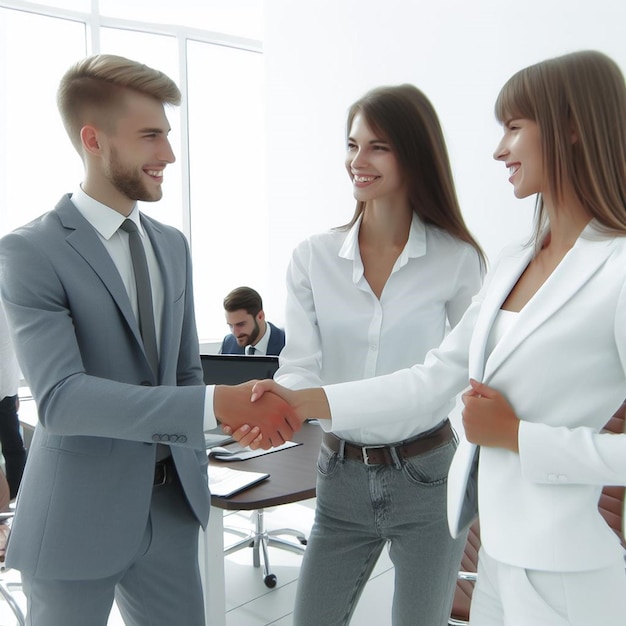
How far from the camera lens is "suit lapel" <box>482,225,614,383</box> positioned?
1202 mm

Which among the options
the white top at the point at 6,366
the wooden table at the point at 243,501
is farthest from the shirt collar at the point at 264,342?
the wooden table at the point at 243,501

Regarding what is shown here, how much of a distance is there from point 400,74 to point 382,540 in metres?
4.15

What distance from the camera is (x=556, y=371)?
1.20m

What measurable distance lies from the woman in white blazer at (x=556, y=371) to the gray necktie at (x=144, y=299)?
2.35 ft

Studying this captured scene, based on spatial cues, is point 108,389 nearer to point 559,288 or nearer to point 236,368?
point 559,288

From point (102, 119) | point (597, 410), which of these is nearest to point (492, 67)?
point (102, 119)

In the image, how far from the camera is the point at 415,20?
5.07 m

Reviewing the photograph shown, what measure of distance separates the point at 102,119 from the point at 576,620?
1.45m

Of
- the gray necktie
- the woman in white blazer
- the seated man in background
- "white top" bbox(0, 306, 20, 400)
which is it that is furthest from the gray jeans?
the seated man in background

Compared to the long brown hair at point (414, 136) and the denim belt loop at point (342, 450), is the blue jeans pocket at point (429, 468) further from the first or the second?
the long brown hair at point (414, 136)

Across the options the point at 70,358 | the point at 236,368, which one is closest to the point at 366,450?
the point at 70,358

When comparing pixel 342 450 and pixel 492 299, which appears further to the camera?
pixel 342 450

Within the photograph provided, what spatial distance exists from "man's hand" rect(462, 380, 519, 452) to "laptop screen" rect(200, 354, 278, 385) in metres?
1.84

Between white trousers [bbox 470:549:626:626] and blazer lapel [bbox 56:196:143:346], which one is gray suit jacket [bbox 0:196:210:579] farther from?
white trousers [bbox 470:549:626:626]
